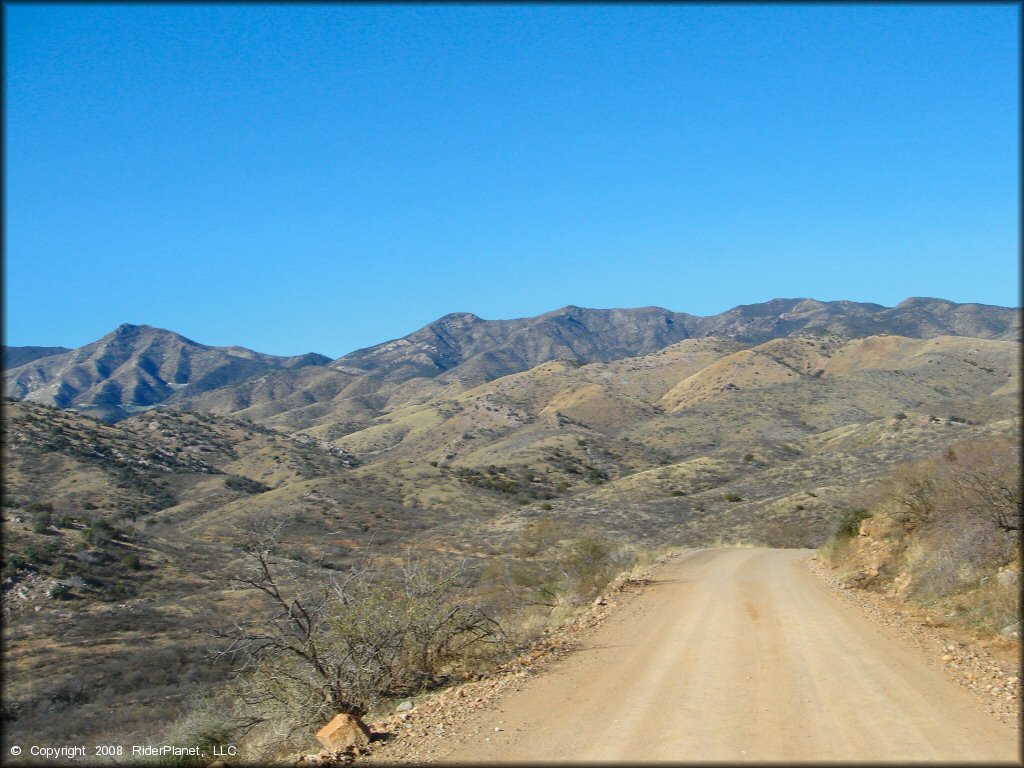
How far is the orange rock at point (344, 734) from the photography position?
7859 mm

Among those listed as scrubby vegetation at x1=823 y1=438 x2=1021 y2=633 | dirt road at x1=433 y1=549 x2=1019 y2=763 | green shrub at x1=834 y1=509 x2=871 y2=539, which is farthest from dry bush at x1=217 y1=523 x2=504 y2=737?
green shrub at x1=834 y1=509 x2=871 y2=539

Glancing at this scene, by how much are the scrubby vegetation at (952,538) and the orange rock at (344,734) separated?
9.26 metres

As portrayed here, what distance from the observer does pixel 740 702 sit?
782 cm

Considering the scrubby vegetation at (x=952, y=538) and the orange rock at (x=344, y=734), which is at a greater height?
the scrubby vegetation at (x=952, y=538)

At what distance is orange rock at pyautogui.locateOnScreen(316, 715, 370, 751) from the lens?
7.86 meters

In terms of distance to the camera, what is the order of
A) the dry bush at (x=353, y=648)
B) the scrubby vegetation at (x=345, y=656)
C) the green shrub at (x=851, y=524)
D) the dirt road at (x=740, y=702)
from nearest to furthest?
the dirt road at (x=740, y=702) → the scrubby vegetation at (x=345, y=656) → the dry bush at (x=353, y=648) → the green shrub at (x=851, y=524)

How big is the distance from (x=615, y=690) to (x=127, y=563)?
25737mm

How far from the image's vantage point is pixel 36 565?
25328mm

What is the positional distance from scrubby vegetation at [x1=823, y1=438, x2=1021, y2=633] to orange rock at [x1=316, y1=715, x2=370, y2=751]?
9258 mm

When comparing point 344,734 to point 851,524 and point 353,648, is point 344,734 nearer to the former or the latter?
point 353,648

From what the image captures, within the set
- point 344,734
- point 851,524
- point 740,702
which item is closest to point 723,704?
point 740,702

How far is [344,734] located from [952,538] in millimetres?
12204

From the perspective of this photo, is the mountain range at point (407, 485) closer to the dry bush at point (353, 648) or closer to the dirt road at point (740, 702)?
the dry bush at point (353, 648)

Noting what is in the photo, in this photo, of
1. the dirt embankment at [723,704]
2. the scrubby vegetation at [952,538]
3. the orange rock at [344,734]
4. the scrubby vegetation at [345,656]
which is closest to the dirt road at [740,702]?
the dirt embankment at [723,704]
